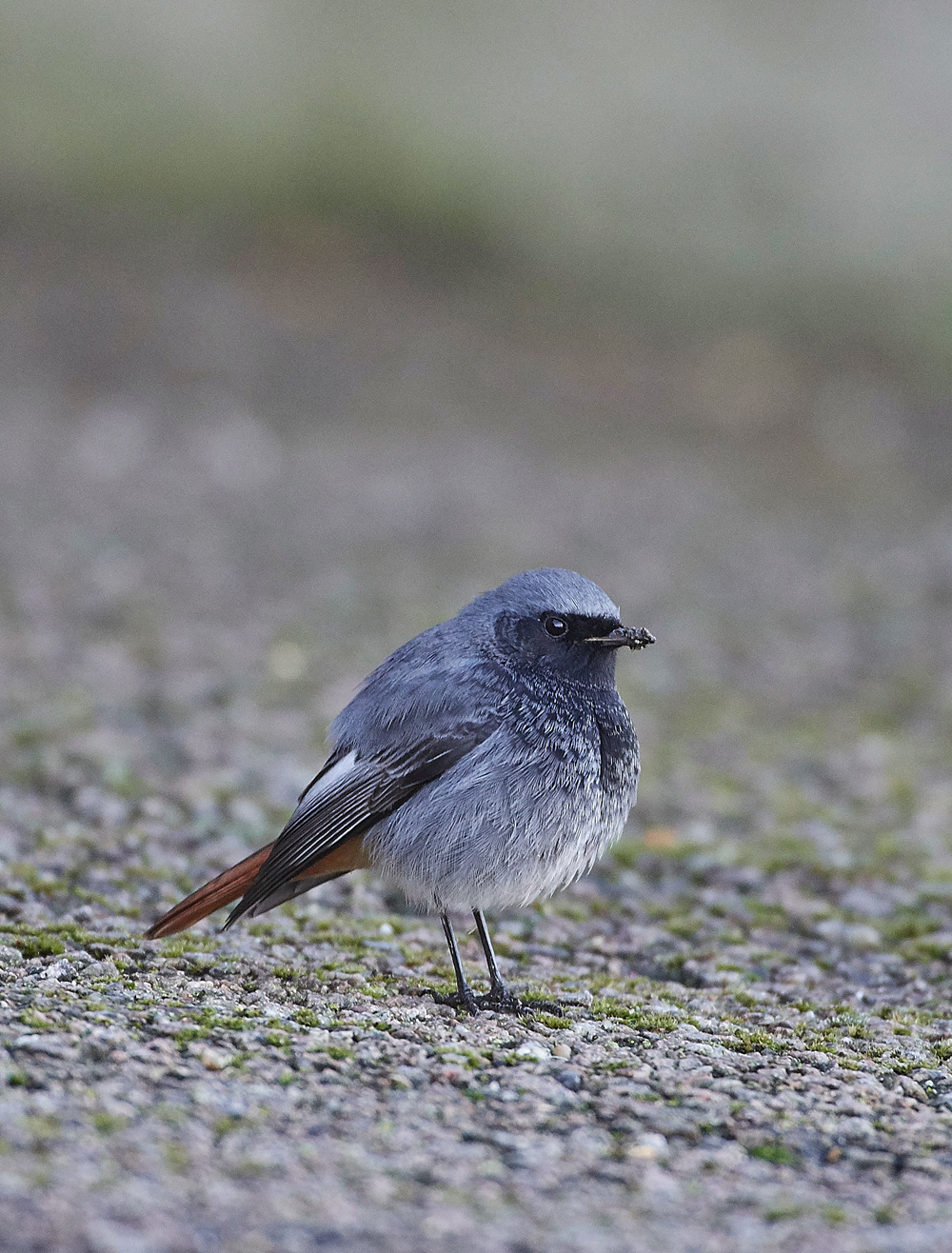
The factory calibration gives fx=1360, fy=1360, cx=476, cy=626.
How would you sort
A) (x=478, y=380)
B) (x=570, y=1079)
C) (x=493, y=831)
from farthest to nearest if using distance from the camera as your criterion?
(x=478, y=380) → (x=493, y=831) → (x=570, y=1079)

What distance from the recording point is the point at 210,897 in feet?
14.8

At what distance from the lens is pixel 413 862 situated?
4.49 metres

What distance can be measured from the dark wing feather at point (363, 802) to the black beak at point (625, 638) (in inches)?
19.2

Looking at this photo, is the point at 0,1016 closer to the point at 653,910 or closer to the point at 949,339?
the point at 653,910

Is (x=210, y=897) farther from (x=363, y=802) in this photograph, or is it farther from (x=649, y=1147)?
(x=649, y=1147)

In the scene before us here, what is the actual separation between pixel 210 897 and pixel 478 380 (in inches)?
472

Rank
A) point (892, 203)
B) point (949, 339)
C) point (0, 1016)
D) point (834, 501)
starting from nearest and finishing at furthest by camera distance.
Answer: point (0, 1016), point (834, 501), point (949, 339), point (892, 203)

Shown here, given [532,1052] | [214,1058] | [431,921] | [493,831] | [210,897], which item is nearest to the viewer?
[214,1058]

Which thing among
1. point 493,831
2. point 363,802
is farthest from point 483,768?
point 363,802

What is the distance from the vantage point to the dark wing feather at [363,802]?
14.6 feet

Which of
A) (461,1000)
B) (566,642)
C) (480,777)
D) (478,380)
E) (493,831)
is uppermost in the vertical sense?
(478,380)

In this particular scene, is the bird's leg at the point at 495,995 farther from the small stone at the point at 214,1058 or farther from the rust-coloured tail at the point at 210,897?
the small stone at the point at 214,1058

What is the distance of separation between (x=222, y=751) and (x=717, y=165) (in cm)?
1544

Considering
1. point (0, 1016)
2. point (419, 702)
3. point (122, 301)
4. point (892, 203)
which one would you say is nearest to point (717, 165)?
Answer: point (892, 203)
